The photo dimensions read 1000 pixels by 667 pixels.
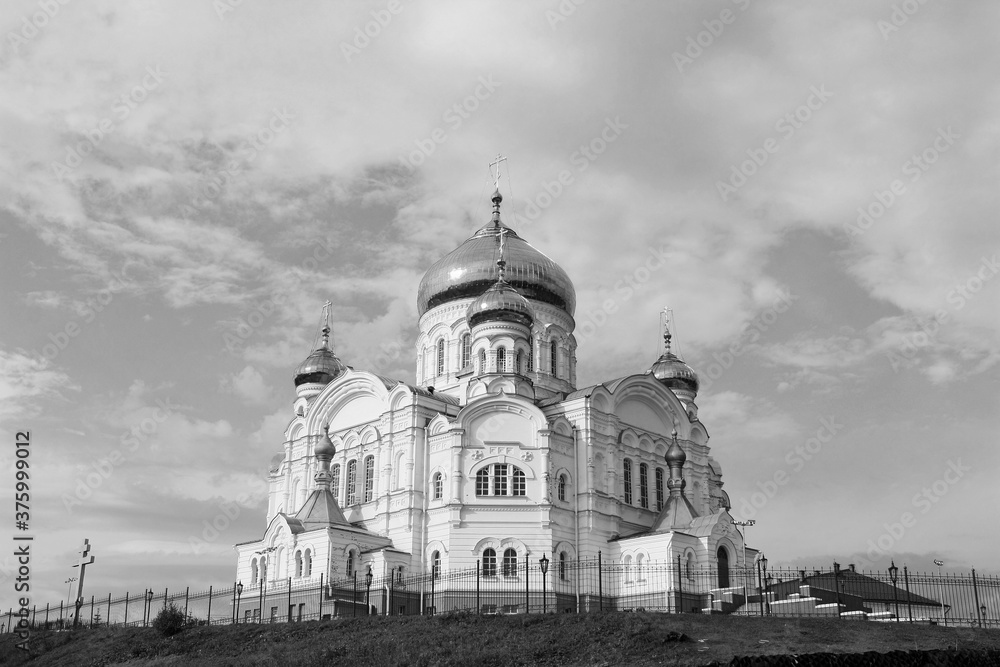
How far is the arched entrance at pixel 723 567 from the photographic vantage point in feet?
98.5

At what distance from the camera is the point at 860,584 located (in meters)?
29.9

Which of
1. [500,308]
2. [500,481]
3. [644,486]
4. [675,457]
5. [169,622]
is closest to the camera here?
[169,622]

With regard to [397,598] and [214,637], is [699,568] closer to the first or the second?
[397,598]

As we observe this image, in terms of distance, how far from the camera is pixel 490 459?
30.9m

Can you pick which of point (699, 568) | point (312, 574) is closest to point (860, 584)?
point (699, 568)

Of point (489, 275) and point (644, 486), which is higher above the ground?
point (489, 275)

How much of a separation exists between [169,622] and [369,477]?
10.4 meters

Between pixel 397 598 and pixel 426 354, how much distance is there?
11.5 m

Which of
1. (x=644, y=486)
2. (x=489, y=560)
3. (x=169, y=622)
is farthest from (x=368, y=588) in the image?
(x=644, y=486)

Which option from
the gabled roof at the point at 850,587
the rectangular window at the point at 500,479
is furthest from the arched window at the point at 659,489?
the rectangular window at the point at 500,479

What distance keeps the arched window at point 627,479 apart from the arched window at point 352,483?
870 cm

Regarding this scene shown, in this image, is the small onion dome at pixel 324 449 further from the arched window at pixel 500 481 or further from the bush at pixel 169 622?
the bush at pixel 169 622

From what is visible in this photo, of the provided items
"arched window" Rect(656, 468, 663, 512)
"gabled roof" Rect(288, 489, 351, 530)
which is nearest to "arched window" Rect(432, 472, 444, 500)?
"gabled roof" Rect(288, 489, 351, 530)

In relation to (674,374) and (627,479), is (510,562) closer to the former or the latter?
(627,479)
